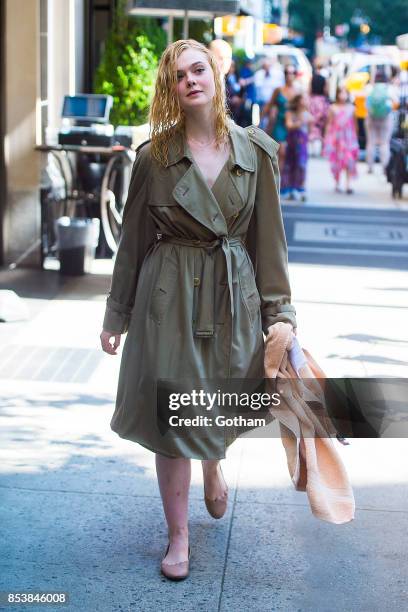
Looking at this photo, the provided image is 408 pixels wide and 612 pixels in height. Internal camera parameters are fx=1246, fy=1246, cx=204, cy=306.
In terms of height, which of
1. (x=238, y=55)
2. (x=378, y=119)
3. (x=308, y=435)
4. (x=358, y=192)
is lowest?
(x=358, y=192)

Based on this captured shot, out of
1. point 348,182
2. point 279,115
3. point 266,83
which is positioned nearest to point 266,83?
point 266,83

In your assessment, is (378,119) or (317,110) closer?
(378,119)

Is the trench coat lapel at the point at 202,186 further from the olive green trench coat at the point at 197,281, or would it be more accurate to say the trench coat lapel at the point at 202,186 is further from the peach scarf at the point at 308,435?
the peach scarf at the point at 308,435

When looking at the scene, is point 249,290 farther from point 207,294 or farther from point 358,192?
point 358,192

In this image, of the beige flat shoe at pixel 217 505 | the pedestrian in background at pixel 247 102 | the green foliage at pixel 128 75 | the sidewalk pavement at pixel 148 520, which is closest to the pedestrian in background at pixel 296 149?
the pedestrian in background at pixel 247 102

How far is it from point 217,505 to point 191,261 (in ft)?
3.55

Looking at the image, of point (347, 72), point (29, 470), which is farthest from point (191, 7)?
point (347, 72)

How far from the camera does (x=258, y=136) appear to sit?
4.52m

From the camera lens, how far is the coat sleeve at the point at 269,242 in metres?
4.49

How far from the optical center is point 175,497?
450 centimetres

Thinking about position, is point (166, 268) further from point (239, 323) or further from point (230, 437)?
point (230, 437)

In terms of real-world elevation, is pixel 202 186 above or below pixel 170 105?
below

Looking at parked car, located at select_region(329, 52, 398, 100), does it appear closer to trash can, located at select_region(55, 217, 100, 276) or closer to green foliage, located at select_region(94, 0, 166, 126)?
green foliage, located at select_region(94, 0, 166, 126)

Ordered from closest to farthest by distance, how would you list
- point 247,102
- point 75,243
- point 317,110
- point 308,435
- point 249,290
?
point 308,435 → point 249,290 → point 75,243 → point 247,102 → point 317,110
